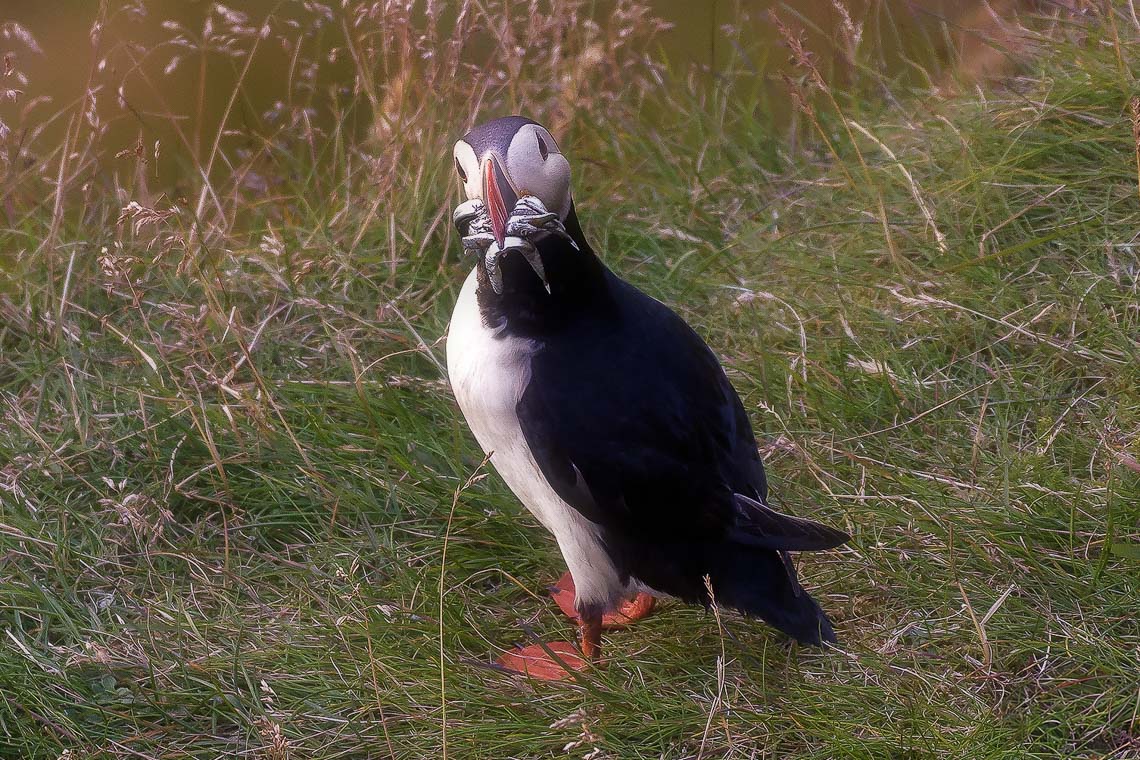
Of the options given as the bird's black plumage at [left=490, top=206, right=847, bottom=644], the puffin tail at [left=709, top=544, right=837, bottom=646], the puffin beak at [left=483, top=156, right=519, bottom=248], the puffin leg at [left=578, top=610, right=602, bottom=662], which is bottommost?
the puffin leg at [left=578, top=610, right=602, bottom=662]

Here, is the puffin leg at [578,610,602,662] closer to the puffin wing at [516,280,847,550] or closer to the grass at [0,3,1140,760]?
the grass at [0,3,1140,760]

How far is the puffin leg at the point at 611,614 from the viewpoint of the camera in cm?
309

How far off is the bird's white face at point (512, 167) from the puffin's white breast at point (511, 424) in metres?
0.34

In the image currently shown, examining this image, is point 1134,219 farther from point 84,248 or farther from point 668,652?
point 84,248

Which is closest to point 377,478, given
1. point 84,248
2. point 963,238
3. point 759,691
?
point 759,691

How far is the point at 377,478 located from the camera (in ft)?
11.2

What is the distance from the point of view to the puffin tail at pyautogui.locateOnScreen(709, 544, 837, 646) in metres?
Result: 2.71

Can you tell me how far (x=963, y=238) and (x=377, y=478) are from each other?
2009 mm

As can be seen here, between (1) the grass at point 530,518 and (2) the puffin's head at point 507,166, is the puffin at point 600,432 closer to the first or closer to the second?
(2) the puffin's head at point 507,166

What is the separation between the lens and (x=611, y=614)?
307cm

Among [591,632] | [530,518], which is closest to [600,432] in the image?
[591,632]

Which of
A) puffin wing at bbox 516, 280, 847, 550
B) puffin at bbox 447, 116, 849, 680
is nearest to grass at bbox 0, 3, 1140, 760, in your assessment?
puffin at bbox 447, 116, 849, 680

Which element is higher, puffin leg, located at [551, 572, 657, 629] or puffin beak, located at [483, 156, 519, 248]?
puffin beak, located at [483, 156, 519, 248]

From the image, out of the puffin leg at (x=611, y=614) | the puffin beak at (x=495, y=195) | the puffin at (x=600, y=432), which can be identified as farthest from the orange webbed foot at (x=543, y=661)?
the puffin beak at (x=495, y=195)
